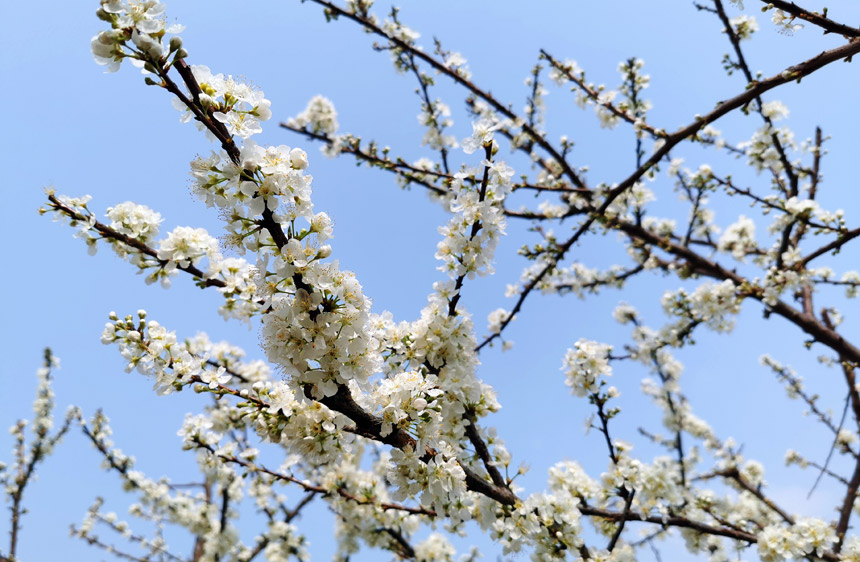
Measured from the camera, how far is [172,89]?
190 centimetres

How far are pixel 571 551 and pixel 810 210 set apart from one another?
522 centimetres

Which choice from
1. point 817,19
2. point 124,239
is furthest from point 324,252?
point 817,19

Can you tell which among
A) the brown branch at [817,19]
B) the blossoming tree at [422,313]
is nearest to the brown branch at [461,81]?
the blossoming tree at [422,313]

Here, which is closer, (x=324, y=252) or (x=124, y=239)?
(x=324, y=252)

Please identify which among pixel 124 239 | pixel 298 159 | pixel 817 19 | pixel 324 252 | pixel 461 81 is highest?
pixel 461 81

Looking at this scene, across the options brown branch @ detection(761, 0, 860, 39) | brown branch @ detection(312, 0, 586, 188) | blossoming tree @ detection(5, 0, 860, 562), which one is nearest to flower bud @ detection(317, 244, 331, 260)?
blossoming tree @ detection(5, 0, 860, 562)

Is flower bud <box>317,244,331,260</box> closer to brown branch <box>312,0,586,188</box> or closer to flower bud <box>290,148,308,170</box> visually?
flower bud <box>290,148,308,170</box>

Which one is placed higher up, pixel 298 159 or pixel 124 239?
pixel 124 239

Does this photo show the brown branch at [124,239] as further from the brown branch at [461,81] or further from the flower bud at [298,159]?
the brown branch at [461,81]

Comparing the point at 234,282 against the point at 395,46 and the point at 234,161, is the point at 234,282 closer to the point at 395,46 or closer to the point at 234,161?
the point at 234,161

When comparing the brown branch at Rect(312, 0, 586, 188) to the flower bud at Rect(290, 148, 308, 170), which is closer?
the flower bud at Rect(290, 148, 308, 170)

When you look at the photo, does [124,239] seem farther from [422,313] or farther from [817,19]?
[817,19]

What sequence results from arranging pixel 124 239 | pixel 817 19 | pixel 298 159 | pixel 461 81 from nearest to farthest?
pixel 298 159 < pixel 817 19 < pixel 124 239 < pixel 461 81

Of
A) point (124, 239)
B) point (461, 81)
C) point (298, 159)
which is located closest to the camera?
point (298, 159)
